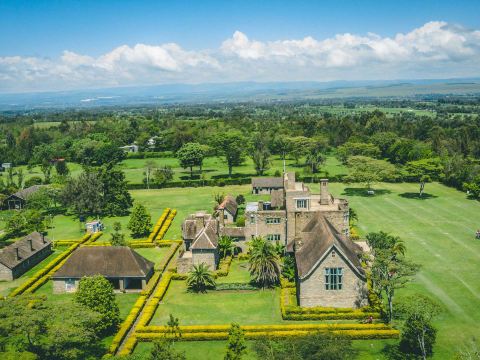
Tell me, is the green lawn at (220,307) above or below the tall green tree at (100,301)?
below

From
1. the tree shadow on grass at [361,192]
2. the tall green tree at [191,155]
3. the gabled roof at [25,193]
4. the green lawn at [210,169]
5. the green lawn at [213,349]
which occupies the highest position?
the tall green tree at [191,155]

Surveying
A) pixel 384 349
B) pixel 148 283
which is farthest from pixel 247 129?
pixel 384 349

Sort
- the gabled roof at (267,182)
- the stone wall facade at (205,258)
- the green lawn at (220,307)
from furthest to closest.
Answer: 1. the gabled roof at (267,182)
2. the stone wall facade at (205,258)
3. the green lawn at (220,307)

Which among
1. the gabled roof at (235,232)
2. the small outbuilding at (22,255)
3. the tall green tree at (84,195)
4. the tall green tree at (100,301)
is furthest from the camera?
the tall green tree at (84,195)

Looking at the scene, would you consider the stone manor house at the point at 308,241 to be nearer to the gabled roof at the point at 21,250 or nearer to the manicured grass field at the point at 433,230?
the manicured grass field at the point at 433,230

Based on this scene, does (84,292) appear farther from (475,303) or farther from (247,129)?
(247,129)

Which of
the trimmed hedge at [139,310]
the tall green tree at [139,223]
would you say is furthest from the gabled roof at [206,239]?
the tall green tree at [139,223]
